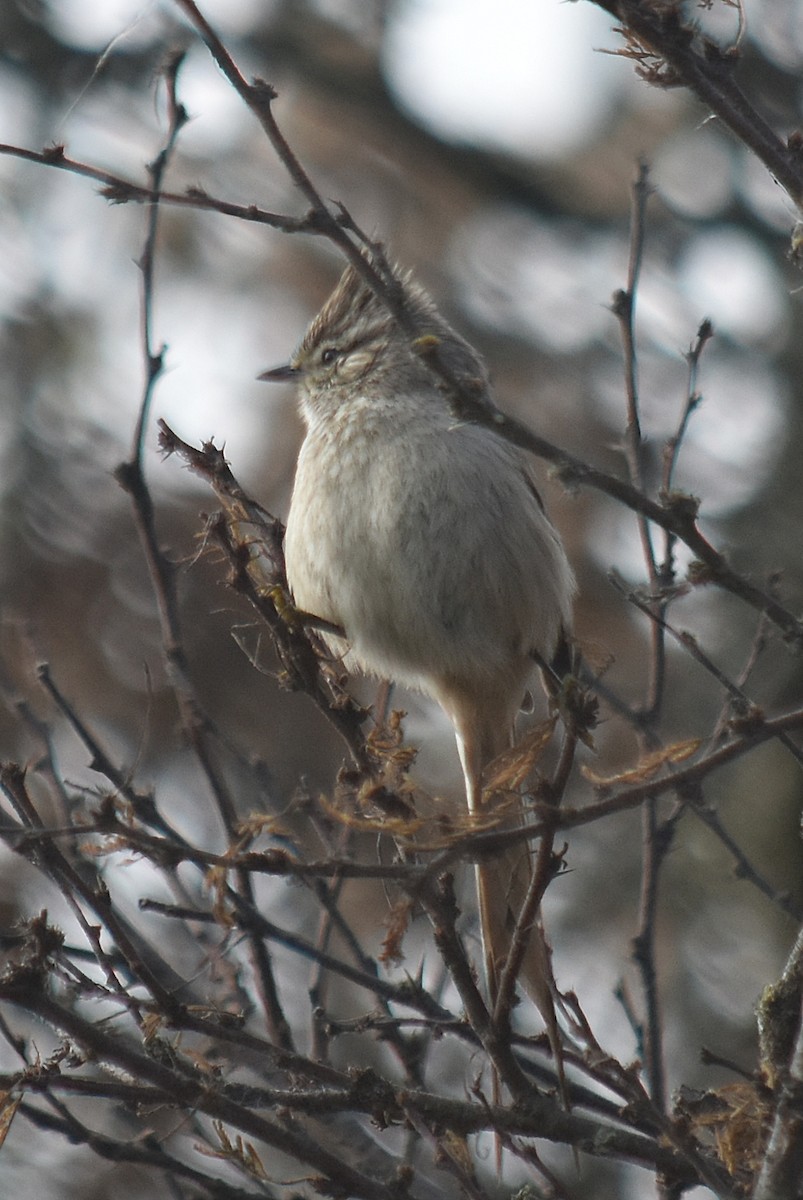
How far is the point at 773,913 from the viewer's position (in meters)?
7.92

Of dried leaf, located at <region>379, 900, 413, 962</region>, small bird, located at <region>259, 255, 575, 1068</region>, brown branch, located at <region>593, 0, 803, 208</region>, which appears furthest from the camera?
small bird, located at <region>259, 255, 575, 1068</region>

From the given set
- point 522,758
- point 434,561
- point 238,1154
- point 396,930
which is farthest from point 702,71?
point 238,1154

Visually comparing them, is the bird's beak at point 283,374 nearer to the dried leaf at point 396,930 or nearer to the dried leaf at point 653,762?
the dried leaf at point 396,930

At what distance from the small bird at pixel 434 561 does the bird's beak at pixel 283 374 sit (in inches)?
18.3

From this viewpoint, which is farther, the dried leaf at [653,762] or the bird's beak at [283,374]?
the bird's beak at [283,374]

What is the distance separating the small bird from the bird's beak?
465 millimetres

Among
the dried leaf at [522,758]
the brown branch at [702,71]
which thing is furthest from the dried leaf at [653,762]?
the brown branch at [702,71]

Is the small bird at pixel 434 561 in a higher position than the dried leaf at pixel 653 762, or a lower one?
higher

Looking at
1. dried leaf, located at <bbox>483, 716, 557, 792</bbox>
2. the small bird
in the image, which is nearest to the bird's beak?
the small bird

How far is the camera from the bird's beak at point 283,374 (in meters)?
5.52

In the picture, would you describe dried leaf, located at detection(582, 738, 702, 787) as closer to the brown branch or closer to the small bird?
the brown branch

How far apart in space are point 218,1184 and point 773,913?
17.9 ft

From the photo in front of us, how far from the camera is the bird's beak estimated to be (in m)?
5.52

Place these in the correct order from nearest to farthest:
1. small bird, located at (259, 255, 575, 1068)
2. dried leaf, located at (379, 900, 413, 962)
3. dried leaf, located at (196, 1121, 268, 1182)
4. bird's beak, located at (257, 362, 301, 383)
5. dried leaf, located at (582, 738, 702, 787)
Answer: dried leaf, located at (582, 738, 702, 787) → dried leaf, located at (379, 900, 413, 962) → dried leaf, located at (196, 1121, 268, 1182) → small bird, located at (259, 255, 575, 1068) → bird's beak, located at (257, 362, 301, 383)
